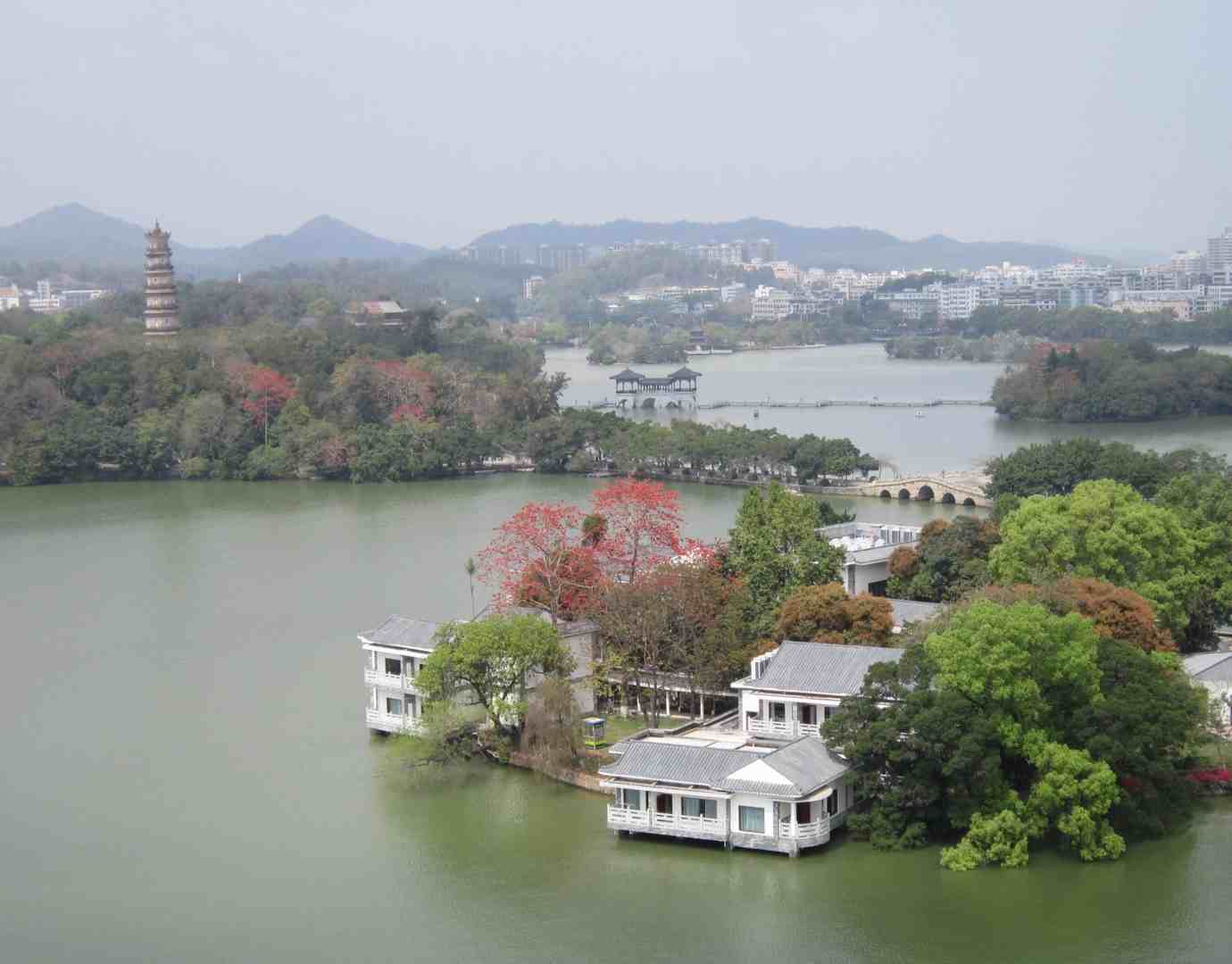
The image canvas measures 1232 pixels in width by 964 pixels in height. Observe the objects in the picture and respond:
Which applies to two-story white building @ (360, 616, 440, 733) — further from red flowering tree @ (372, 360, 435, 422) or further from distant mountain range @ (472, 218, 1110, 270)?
distant mountain range @ (472, 218, 1110, 270)

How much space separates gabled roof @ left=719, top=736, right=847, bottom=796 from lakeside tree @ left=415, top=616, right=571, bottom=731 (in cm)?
165

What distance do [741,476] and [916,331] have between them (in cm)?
3606

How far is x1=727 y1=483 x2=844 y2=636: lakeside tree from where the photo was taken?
34.7ft

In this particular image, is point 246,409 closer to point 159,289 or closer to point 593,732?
point 159,289

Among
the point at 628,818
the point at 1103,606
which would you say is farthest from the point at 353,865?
the point at 1103,606

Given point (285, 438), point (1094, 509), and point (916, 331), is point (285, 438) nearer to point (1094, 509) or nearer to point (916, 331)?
point (1094, 509)

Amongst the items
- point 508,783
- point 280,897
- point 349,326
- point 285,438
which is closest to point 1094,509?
point 508,783

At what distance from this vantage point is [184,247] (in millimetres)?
141750

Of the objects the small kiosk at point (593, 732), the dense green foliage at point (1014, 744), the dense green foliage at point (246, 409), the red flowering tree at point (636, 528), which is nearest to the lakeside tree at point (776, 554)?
the red flowering tree at point (636, 528)

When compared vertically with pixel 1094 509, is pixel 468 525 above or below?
below

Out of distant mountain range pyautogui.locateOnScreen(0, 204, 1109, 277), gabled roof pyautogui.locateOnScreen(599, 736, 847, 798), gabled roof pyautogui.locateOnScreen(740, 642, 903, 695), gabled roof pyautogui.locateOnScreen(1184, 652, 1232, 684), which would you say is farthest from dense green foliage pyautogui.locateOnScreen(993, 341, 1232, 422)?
distant mountain range pyautogui.locateOnScreen(0, 204, 1109, 277)

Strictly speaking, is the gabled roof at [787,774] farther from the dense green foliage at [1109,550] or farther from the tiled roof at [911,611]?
the dense green foliage at [1109,550]

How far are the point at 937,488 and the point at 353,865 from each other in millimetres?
12226

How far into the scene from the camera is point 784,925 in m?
7.39
